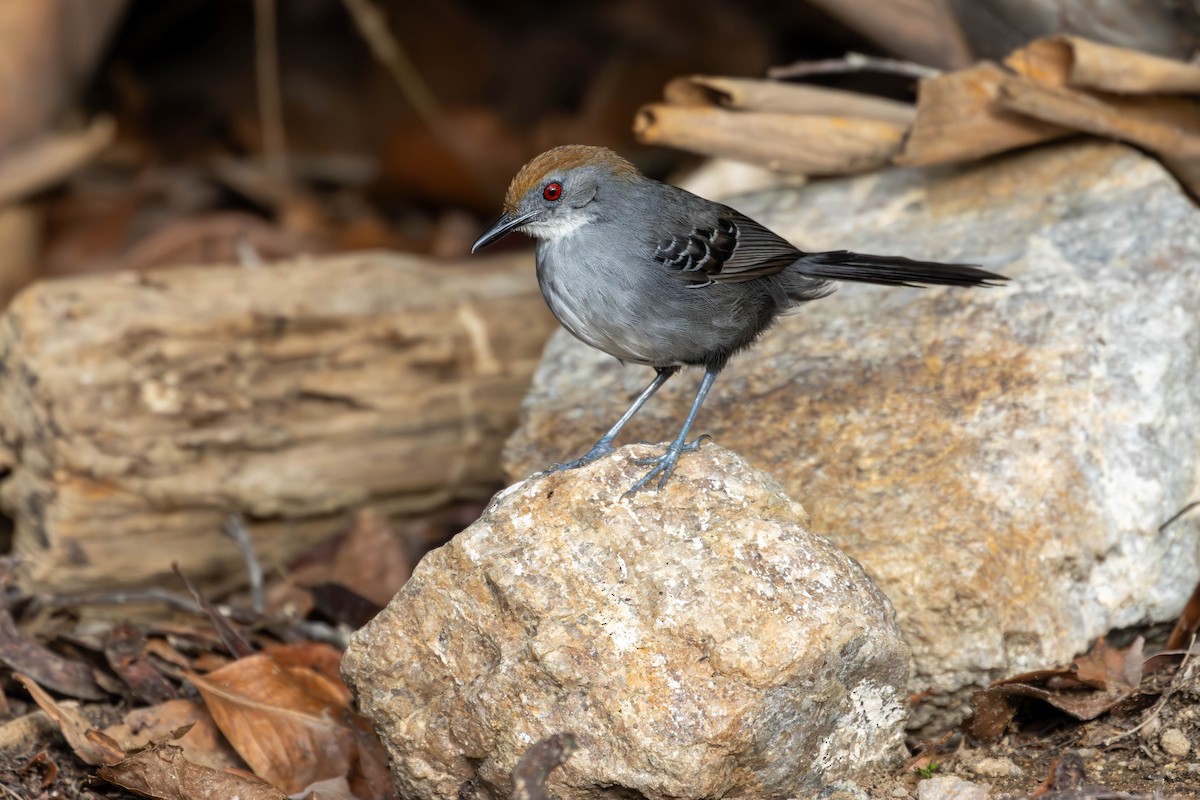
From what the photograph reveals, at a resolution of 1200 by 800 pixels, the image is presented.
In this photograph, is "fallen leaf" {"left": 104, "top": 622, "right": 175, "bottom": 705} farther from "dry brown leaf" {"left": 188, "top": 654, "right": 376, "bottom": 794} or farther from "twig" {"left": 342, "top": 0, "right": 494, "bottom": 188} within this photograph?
"twig" {"left": 342, "top": 0, "right": 494, "bottom": 188}

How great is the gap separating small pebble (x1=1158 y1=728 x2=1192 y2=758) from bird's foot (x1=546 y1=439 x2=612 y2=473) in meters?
1.74

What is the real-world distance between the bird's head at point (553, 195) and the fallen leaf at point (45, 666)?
6.42 feet

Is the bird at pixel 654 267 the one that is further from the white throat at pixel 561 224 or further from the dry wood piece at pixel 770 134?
the dry wood piece at pixel 770 134

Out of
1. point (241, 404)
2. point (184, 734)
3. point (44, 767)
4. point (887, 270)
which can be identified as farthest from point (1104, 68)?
point (44, 767)

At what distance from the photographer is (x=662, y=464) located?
351 cm

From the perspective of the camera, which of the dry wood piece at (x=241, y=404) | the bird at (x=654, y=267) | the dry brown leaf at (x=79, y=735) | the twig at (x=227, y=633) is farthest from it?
the dry wood piece at (x=241, y=404)

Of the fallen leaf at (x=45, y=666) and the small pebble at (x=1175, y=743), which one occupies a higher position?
the small pebble at (x=1175, y=743)

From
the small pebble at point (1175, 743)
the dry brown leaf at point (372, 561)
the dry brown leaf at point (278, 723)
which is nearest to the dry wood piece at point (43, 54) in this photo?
the dry brown leaf at point (372, 561)

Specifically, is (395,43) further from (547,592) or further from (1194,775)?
(1194,775)

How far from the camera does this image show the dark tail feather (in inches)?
163

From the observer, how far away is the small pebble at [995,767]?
3.49m

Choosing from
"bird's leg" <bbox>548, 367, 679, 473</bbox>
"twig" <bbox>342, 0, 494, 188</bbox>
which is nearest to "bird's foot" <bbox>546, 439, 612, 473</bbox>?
"bird's leg" <bbox>548, 367, 679, 473</bbox>

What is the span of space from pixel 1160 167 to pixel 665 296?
2290 millimetres

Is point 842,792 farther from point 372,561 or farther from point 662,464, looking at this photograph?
point 372,561
